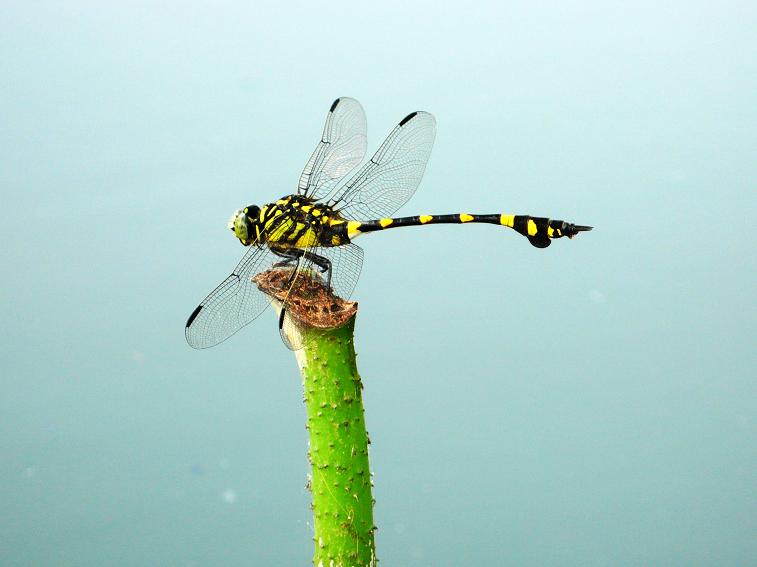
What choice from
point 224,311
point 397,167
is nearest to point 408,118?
point 397,167

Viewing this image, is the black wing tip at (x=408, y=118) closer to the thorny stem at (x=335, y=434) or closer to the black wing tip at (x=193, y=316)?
the thorny stem at (x=335, y=434)

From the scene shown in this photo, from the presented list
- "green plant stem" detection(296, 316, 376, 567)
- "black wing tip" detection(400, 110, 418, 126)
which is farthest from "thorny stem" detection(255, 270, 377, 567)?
"black wing tip" detection(400, 110, 418, 126)

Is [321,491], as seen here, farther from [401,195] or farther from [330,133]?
[330,133]

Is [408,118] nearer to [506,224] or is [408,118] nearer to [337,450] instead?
[506,224]

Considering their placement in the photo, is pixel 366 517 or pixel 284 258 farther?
pixel 284 258

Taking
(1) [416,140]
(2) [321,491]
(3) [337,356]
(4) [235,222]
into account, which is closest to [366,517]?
(2) [321,491]

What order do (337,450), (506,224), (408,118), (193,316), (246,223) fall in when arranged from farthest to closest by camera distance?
1. (408,118)
2. (506,224)
3. (246,223)
4. (193,316)
5. (337,450)
